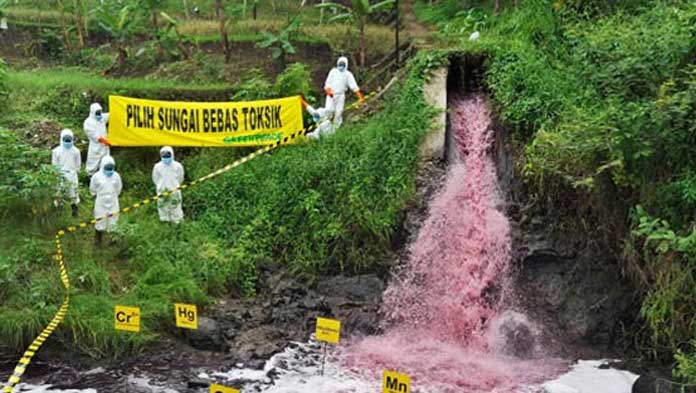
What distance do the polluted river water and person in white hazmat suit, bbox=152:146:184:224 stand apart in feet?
11.2

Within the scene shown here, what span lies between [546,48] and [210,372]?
9853 millimetres

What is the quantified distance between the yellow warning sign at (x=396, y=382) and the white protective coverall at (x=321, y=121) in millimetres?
6826

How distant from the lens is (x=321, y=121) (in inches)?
573

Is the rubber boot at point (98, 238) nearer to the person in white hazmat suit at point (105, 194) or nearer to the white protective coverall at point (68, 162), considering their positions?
the person in white hazmat suit at point (105, 194)

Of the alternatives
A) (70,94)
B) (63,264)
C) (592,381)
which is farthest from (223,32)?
(592,381)

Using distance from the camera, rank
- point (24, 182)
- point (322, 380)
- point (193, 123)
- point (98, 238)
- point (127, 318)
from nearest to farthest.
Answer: point (127, 318)
point (322, 380)
point (24, 182)
point (98, 238)
point (193, 123)

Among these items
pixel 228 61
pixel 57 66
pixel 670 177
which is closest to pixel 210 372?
pixel 670 177

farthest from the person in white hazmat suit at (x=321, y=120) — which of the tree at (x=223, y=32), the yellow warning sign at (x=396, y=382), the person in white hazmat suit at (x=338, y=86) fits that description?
the yellow warning sign at (x=396, y=382)

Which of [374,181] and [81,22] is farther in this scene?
[81,22]

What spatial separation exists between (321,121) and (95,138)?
410 cm

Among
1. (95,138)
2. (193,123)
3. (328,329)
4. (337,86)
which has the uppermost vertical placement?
(337,86)

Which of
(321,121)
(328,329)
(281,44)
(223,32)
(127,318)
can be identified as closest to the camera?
(328,329)

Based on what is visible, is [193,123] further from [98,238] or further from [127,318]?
[127,318]

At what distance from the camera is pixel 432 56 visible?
15.2 metres
